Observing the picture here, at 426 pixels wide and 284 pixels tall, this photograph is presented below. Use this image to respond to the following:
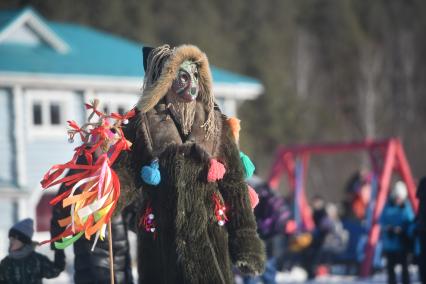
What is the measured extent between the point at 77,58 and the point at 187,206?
15.0m

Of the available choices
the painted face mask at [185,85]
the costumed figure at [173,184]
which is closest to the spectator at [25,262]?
the costumed figure at [173,184]

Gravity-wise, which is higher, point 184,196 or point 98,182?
point 98,182

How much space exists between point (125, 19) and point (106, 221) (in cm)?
3481

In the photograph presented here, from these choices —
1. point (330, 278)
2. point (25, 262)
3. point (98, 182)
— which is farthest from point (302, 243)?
point (98, 182)

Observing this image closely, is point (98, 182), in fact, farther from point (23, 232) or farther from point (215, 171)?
point (23, 232)

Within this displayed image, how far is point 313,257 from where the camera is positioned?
16.5 metres

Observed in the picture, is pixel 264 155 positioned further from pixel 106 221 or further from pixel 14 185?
pixel 106 221

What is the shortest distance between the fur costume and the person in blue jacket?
6.76m

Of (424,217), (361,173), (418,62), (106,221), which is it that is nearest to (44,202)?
(361,173)

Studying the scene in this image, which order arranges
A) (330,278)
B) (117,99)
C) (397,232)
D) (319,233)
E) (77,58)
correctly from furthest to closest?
(77,58) → (117,99) → (319,233) → (330,278) → (397,232)

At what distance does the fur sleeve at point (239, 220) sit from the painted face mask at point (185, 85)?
36 centimetres

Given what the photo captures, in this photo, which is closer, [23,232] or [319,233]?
[23,232]

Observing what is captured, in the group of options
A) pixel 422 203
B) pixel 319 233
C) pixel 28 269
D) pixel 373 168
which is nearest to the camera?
pixel 28 269

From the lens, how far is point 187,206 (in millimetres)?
5734
